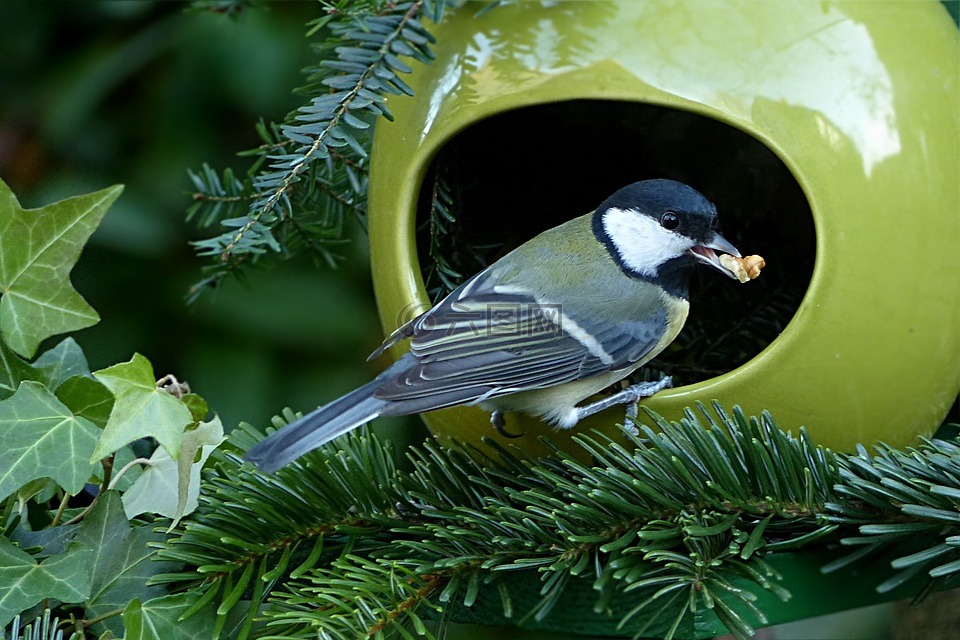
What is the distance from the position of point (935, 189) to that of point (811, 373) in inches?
7.6

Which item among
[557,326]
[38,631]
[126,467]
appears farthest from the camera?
[557,326]

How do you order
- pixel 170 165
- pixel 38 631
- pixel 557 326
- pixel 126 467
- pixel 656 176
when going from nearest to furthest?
pixel 38 631
pixel 126 467
pixel 557 326
pixel 656 176
pixel 170 165

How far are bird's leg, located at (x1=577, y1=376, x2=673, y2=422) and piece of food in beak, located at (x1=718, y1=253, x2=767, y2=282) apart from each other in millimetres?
133

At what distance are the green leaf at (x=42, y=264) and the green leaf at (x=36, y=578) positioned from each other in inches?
7.8

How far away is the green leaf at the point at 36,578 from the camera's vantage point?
769 mm

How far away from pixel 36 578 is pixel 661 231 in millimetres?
Result: 660

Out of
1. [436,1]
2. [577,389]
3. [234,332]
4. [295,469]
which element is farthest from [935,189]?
[234,332]

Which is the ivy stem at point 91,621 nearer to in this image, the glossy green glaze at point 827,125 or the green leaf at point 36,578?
the green leaf at point 36,578

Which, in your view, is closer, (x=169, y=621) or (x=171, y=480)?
(x=169, y=621)

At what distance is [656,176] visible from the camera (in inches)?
48.2

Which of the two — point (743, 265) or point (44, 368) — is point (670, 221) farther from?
point (44, 368)

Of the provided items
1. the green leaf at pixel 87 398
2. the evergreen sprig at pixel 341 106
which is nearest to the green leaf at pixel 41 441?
the green leaf at pixel 87 398

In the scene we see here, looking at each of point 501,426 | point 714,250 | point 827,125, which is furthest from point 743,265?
point 501,426

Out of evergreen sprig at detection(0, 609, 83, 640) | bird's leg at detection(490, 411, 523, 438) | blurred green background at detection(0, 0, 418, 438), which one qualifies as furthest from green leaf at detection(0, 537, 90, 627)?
blurred green background at detection(0, 0, 418, 438)
